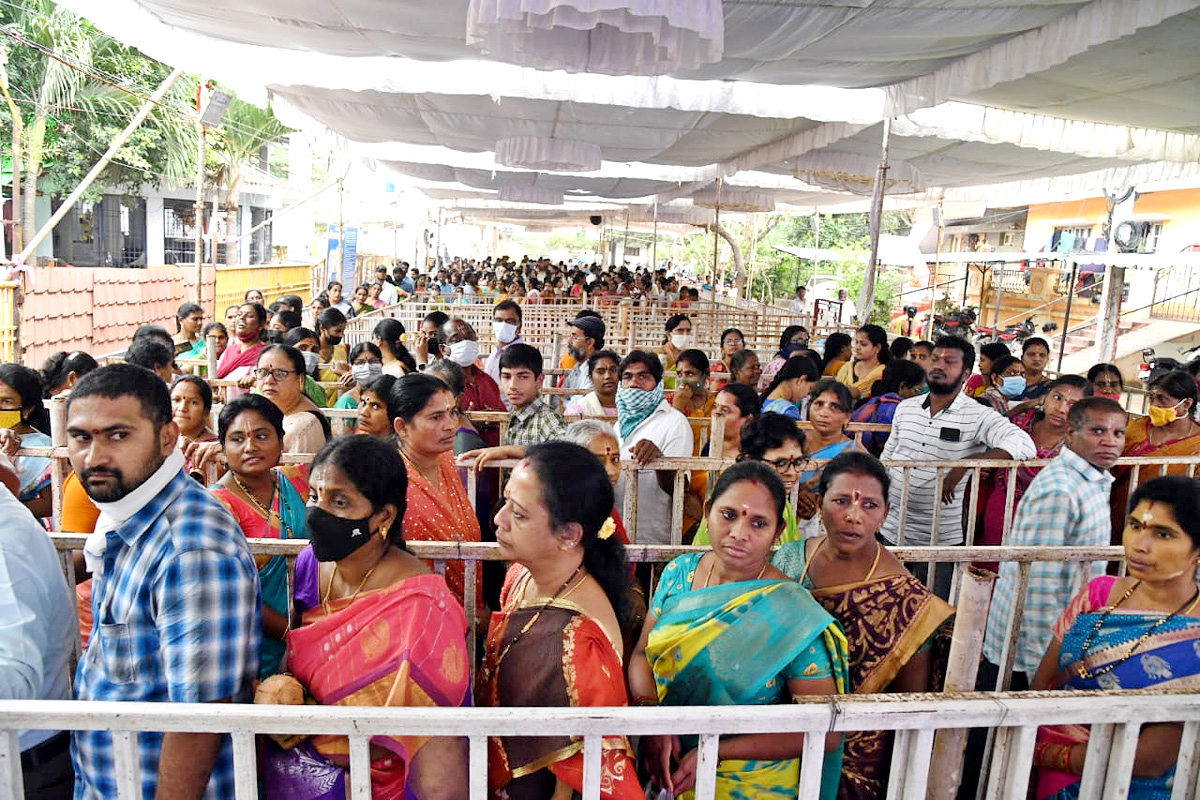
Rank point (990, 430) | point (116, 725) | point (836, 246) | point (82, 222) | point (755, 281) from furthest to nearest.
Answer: point (836, 246) < point (755, 281) < point (82, 222) < point (990, 430) < point (116, 725)

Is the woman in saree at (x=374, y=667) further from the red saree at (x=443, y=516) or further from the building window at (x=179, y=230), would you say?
the building window at (x=179, y=230)

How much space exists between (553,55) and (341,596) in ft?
9.47

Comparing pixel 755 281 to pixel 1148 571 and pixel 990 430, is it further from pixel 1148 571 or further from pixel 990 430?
pixel 1148 571

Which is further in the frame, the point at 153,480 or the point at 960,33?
the point at 960,33

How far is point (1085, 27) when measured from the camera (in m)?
4.68

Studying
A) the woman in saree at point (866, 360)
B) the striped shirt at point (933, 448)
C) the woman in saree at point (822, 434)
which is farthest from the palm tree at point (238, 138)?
the woman in saree at point (822, 434)

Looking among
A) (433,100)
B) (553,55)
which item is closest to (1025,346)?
(553,55)

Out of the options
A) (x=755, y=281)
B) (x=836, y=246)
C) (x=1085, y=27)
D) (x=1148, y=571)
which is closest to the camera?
(x=1148, y=571)

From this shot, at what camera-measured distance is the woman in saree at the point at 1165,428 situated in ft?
15.5

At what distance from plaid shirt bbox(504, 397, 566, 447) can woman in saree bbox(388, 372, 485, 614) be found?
3.58 feet

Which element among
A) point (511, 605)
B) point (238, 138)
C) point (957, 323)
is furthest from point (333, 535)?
point (238, 138)

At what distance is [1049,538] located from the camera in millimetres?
2998

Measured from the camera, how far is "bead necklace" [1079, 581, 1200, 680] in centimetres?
216

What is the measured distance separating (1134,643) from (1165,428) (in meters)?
3.54
